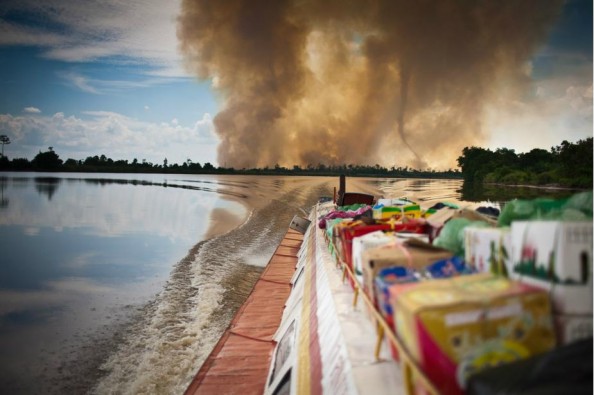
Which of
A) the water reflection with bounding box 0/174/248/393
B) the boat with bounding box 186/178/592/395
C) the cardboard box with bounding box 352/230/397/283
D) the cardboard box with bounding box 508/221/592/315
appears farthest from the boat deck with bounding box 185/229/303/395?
the cardboard box with bounding box 508/221/592/315

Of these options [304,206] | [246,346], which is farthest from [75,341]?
[304,206]

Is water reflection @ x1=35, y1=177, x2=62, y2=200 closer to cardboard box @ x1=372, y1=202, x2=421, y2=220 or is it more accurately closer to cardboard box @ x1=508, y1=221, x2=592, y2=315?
cardboard box @ x1=372, y1=202, x2=421, y2=220

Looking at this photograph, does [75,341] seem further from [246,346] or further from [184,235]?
[184,235]

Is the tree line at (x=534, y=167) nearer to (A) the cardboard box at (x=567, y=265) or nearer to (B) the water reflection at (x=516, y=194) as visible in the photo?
(B) the water reflection at (x=516, y=194)

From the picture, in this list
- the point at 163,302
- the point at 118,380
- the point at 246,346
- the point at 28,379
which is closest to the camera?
the point at 246,346

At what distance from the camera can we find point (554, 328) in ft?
6.30

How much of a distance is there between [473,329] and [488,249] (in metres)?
1.03

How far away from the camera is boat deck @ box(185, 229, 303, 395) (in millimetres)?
5844

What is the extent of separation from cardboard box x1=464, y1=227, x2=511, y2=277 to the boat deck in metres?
4.42

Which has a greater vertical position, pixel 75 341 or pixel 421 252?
pixel 421 252

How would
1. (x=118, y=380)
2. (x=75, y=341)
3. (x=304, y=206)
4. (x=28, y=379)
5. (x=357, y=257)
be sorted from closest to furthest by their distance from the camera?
(x=357, y=257)
(x=118, y=380)
(x=28, y=379)
(x=75, y=341)
(x=304, y=206)

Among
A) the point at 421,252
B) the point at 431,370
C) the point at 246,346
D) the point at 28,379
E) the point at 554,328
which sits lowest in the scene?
the point at 28,379

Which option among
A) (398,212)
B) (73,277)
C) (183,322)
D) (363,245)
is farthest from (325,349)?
(73,277)

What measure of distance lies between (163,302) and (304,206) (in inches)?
1152
